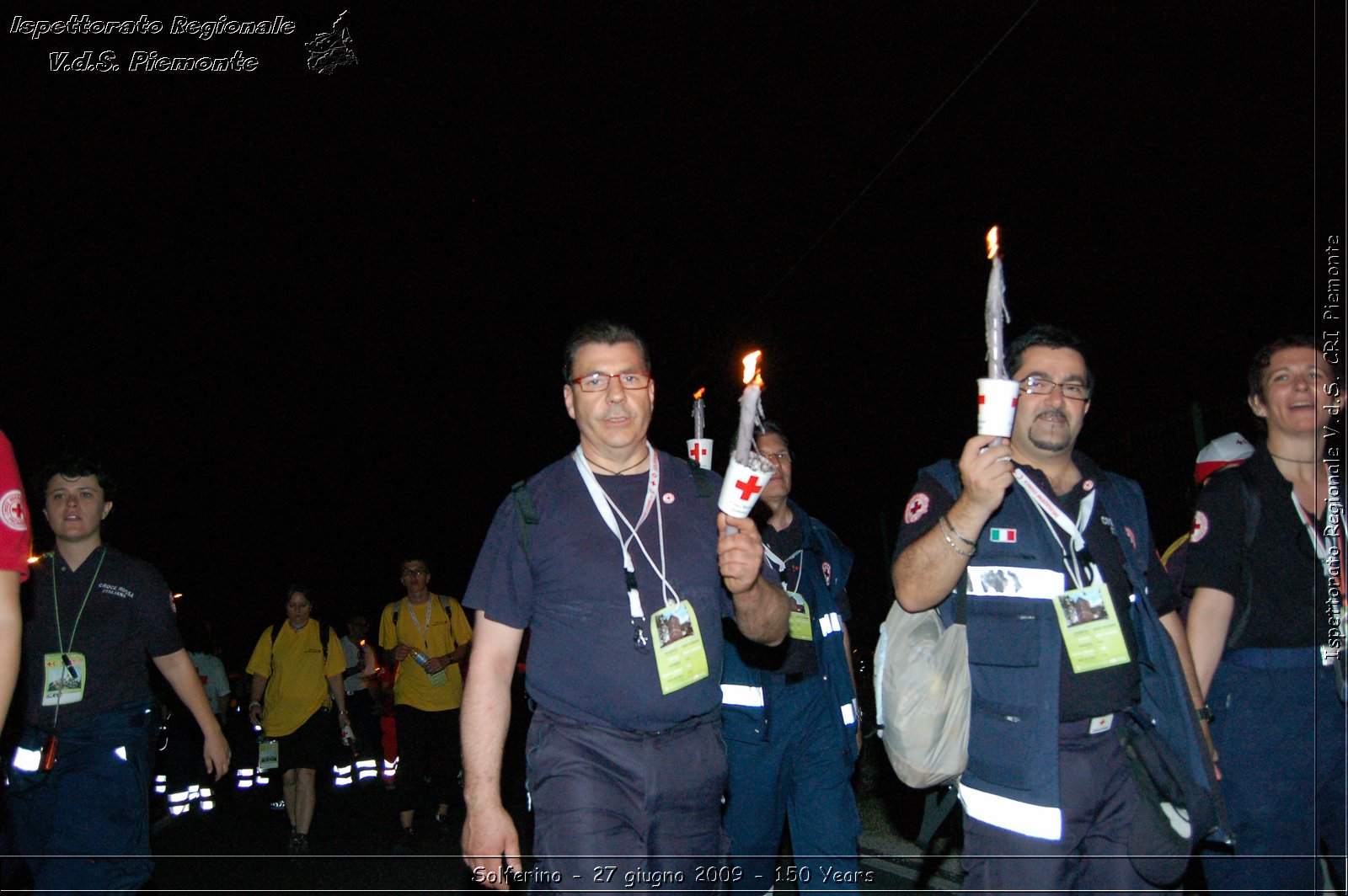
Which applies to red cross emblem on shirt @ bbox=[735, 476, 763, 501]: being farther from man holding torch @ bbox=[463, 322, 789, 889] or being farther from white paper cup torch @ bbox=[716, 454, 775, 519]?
man holding torch @ bbox=[463, 322, 789, 889]

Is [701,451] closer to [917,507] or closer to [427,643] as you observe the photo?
[917,507]

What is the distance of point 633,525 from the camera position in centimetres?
397

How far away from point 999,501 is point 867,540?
10253 mm

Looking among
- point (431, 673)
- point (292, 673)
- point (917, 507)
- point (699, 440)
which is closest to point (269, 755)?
point (292, 673)

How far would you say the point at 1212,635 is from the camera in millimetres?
4504

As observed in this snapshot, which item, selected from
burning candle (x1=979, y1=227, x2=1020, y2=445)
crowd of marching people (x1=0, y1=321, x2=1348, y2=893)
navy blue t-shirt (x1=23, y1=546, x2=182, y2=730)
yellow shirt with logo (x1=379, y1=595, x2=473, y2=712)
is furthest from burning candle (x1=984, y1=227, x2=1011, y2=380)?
yellow shirt with logo (x1=379, y1=595, x2=473, y2=712)

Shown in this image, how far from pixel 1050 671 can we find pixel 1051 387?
3.89 feet

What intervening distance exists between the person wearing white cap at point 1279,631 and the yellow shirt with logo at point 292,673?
8.45 metres

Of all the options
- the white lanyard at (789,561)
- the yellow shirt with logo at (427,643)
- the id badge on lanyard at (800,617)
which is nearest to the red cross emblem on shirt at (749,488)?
the id badge on lanyard at (800,617)

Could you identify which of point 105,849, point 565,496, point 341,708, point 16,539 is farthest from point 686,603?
point 341,708

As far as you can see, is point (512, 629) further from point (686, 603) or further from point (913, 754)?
point (913, 754)

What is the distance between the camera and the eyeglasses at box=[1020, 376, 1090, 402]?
4.25 m

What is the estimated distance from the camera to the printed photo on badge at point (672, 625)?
374 cm

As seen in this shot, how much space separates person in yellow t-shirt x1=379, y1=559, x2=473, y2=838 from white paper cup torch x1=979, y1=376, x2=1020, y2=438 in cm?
731
